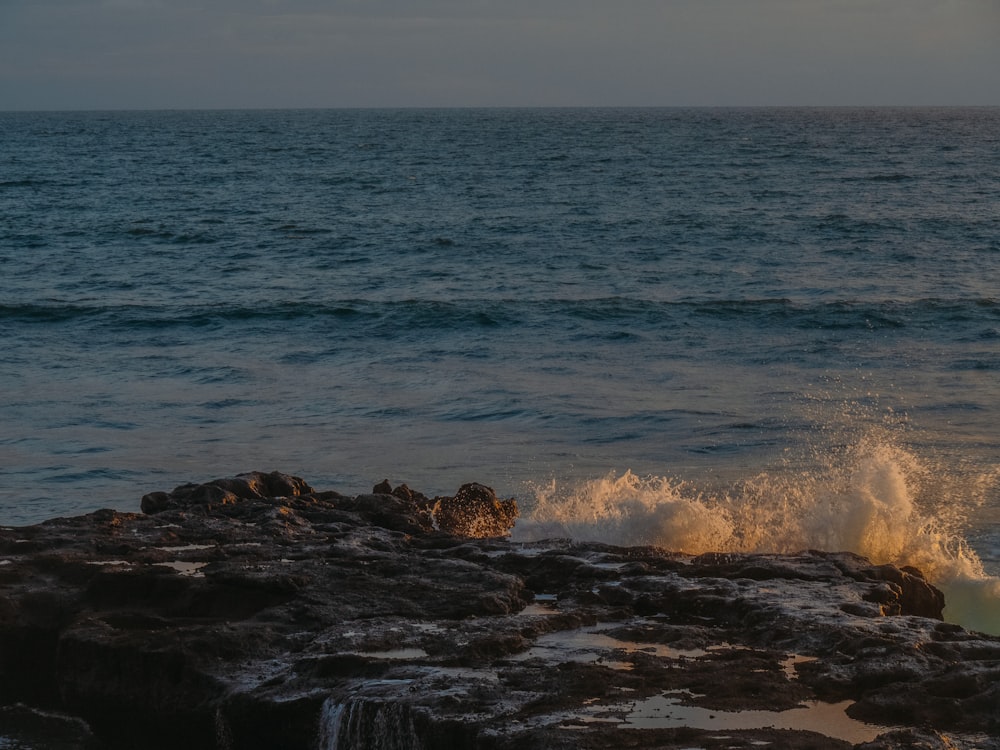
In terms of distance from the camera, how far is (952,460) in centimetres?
1291

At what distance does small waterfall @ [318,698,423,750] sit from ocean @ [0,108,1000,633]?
3936mm

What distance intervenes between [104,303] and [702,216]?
1765 cm

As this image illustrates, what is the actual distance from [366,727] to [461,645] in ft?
2.75

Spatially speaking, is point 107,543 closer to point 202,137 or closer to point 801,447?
point 801,447

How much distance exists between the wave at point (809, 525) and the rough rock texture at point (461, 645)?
1.10 meters

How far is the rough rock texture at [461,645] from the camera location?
5.78 m

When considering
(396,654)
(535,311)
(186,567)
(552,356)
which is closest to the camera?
(396,654)

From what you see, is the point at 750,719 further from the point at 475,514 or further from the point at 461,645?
the point at 475,514

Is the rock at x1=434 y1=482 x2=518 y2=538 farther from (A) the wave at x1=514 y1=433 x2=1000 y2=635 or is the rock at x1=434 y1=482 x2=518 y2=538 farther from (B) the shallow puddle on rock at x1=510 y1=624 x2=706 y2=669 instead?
(B) the shallow puddle on rock at x1=510 y1=624 x2=706 y2=669

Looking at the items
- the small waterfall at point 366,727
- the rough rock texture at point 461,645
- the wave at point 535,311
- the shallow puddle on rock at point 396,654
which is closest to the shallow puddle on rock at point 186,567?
the rough rock texture at point 461,645

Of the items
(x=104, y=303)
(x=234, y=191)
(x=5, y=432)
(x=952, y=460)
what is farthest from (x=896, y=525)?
(x=234, y=191)

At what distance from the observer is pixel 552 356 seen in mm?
18859

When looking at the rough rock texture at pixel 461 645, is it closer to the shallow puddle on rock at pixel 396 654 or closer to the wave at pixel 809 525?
the shallow puddle on rock at pixel 396 654

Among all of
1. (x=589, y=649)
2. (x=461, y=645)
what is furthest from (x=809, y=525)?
(x=461, y=645)
